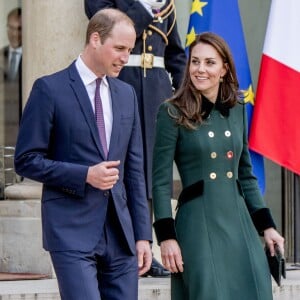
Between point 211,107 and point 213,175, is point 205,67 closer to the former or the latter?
point 211,107

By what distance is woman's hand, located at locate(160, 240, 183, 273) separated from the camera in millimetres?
5168

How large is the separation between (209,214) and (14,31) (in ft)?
14.0

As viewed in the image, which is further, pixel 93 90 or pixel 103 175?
pixel 93 90

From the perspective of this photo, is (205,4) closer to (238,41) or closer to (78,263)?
A: (238,41)

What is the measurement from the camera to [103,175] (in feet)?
15.6

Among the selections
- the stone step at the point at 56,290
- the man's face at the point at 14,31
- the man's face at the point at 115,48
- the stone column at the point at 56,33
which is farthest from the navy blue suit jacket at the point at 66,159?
the man's face at the point at 14,31

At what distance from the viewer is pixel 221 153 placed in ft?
17.4

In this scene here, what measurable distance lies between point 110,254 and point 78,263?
0.16 metres

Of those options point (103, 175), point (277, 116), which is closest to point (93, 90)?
point (103, 175)

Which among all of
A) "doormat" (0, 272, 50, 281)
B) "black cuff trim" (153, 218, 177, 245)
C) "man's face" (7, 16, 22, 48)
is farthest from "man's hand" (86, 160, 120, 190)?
"man's face" (7, 16, 22, 48)

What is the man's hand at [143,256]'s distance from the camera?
504 cm

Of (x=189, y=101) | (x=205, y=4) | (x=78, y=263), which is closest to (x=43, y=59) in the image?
(x=205, y=4)

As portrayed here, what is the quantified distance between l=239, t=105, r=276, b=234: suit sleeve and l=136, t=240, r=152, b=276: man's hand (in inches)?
24.3

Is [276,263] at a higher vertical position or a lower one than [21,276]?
higher
